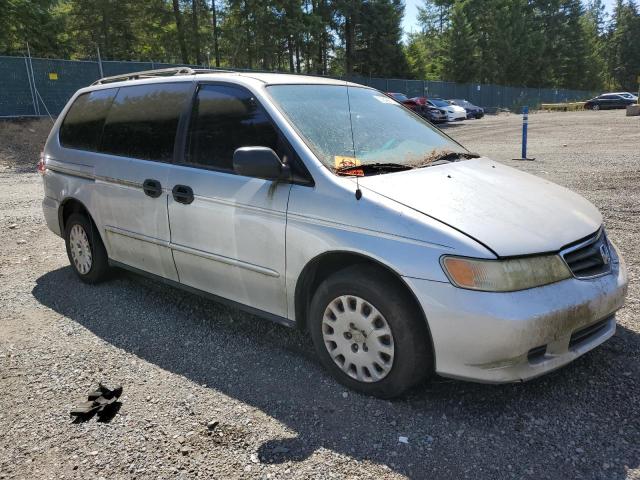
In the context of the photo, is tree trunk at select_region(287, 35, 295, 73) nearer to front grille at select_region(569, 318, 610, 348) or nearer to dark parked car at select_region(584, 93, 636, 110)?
dark parked car at select_region(584, 93, 636, 110)

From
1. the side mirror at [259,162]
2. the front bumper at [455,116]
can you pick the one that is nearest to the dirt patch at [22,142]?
the side mirror at [259,162]

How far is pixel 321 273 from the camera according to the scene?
319 cm

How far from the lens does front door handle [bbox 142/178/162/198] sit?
3865 mm

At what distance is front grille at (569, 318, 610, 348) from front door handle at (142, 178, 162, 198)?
9.42 ft

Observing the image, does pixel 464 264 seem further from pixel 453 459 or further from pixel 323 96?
pixel 323 96

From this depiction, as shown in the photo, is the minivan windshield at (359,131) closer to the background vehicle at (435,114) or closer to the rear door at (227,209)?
the rear door at (227,209)

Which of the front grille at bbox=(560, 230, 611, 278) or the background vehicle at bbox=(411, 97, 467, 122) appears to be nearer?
the front grille at bbox=(560, 230, 611, 278)

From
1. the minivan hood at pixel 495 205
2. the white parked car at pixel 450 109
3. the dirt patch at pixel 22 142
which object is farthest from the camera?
the white parked car at pixel 450 109

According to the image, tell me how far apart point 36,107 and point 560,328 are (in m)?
20.6

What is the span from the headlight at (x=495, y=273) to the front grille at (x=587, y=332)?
0.38 metres

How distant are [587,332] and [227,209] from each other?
2.24 m

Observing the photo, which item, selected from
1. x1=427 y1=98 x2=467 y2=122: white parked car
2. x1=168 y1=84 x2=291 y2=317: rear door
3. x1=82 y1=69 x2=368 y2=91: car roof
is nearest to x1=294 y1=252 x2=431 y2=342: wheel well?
x1=168 y1=84 x2=291 y2=317: rear door

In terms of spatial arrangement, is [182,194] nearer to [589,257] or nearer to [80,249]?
[80,249]

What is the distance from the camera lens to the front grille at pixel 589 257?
2.75 m
